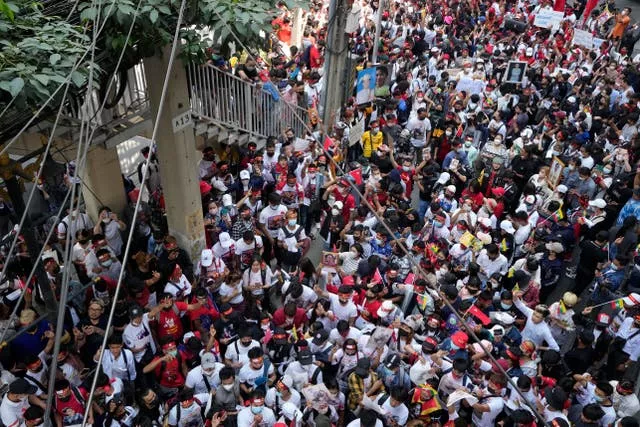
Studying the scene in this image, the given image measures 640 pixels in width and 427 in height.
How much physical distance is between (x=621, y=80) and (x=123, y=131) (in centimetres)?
1101

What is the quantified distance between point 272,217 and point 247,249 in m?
0.78

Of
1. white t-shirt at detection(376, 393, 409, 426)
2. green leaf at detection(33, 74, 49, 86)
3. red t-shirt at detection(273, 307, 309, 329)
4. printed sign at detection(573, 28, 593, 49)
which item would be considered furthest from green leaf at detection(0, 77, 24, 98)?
printed sign at detection(573, 28, 593, 49)

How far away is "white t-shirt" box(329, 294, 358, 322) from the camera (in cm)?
689

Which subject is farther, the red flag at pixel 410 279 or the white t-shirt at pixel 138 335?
the red flag at pixel 410 279

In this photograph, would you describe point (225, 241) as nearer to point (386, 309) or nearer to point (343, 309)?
point (343, 309)

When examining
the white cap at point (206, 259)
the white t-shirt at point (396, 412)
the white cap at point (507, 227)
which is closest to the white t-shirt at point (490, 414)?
the white t-shirt at point (396, 412)

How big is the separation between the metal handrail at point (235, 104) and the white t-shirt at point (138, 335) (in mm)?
3507

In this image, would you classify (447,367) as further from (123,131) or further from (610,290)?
(123,131)

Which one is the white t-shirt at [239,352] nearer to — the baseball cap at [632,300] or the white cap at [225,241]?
the white cap at [225,241]

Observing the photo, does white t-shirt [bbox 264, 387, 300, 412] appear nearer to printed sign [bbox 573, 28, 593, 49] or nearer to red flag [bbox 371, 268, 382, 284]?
red flag [bbox 371, 268, 382, 284]

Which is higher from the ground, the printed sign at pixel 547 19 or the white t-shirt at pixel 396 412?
the printed sign at pixel 547 19

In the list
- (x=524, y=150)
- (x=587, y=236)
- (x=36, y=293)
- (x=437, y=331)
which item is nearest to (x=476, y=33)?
(x=524, y=150)

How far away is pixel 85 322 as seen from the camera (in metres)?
6.69

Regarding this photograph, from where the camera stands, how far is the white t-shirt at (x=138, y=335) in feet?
21.2
